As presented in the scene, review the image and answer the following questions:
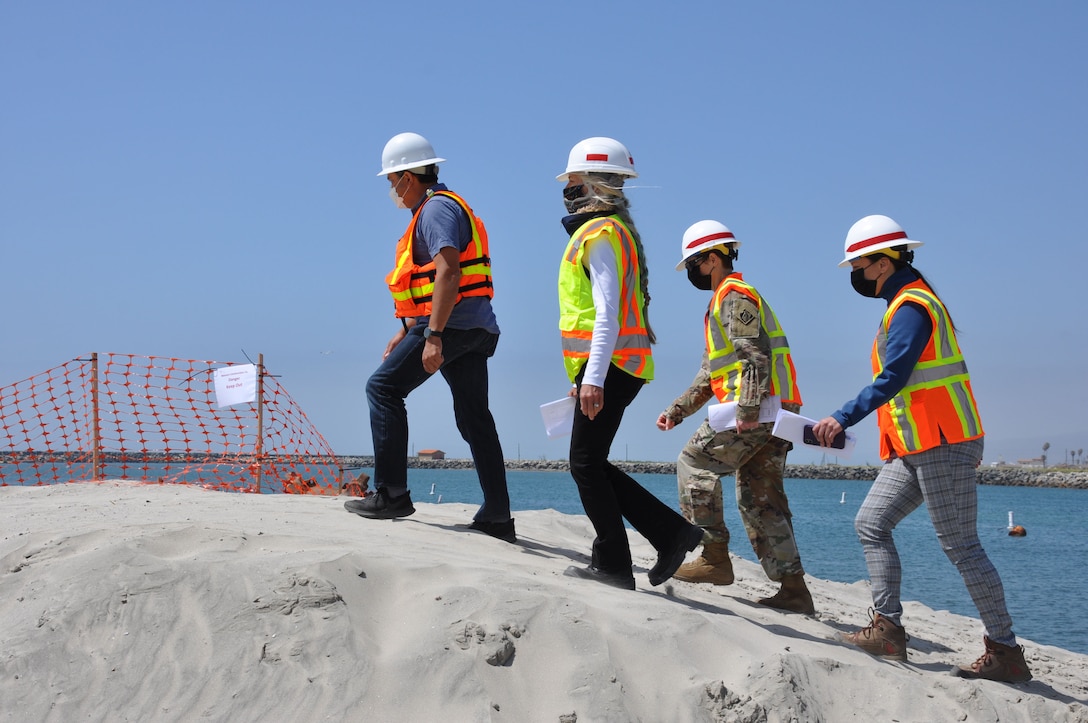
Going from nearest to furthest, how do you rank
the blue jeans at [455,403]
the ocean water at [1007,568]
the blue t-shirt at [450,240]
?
the blue t-shirt at [450,240], the blue jeans at [455,403], the ocean water at [1007,568]

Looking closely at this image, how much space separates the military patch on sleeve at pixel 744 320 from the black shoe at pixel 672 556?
114 cm

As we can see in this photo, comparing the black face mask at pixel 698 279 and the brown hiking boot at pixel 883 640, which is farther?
the black face mask at pixel 698 279

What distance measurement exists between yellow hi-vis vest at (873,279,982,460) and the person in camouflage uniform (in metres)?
0.78

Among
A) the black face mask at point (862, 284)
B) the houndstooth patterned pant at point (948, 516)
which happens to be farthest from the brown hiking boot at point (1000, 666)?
the black face mask at point (862, 284)

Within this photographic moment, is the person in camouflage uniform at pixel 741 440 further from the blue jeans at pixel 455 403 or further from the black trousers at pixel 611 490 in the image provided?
the blue jeans at pixel 455 403

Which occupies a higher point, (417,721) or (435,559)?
(435,559)

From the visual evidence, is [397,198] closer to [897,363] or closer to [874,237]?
[874,237]

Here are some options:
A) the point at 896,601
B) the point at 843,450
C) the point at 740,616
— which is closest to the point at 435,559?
the point at 740,616

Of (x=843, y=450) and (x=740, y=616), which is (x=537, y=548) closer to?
(x=740, y=616)

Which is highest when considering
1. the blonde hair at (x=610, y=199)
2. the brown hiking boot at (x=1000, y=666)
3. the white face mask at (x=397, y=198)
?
the white face mask at (x=397, y=198)

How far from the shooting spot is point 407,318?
5.65 metres

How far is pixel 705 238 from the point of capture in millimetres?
5648

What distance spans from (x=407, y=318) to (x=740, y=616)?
2516 millimetres

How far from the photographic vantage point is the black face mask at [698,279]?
5.68 metres
